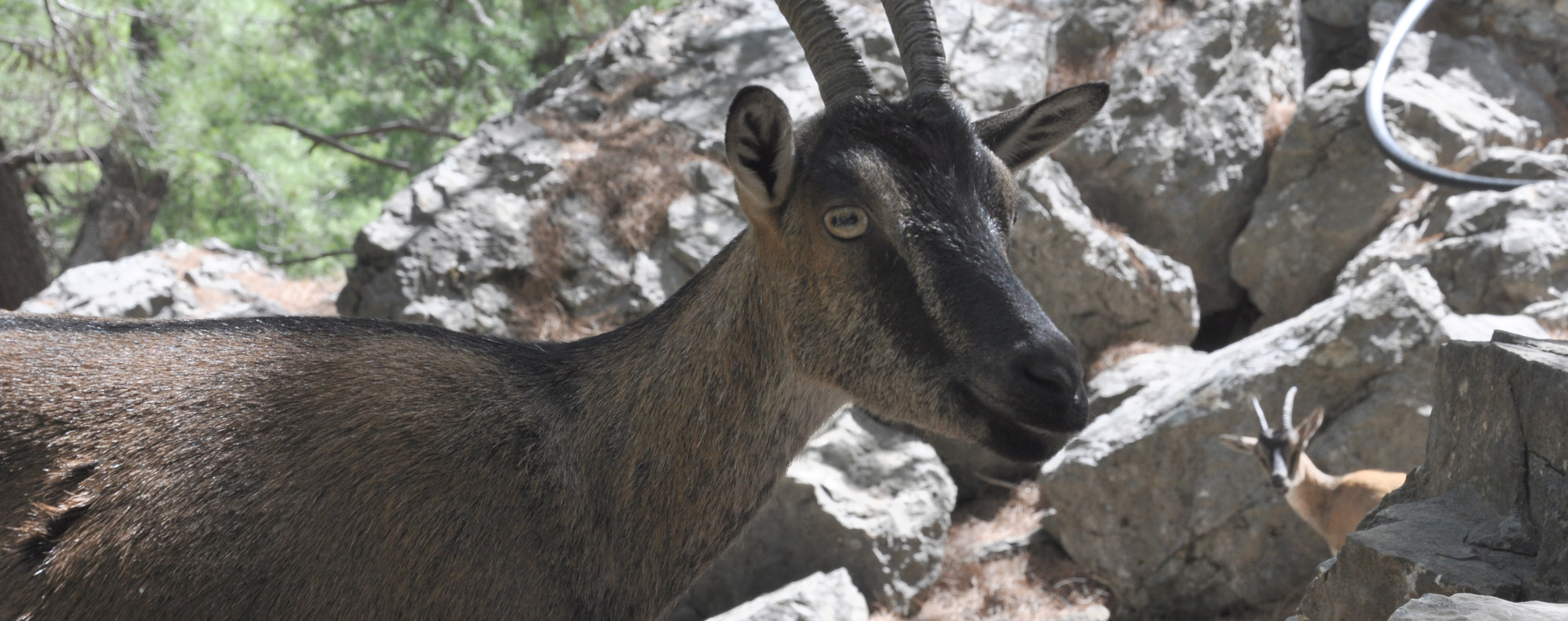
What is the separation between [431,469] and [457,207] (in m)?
6.08

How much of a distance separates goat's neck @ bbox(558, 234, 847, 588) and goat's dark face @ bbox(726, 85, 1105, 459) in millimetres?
133

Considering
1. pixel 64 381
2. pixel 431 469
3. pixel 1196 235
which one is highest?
pixel 64 381

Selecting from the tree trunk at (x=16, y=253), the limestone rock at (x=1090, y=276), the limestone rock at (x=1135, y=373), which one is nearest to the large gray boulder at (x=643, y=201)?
the limestone rock at (x=1090, y=276)

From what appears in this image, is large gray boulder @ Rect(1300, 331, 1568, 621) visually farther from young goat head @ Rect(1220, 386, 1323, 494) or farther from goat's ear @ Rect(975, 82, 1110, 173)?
young goat head @ Rect(1220, 386, 1323, 494)

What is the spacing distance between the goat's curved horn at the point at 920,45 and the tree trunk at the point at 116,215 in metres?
14.5

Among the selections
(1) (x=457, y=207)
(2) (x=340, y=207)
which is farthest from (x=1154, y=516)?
(2) (x=340, y=207)

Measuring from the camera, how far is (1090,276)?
9.68m

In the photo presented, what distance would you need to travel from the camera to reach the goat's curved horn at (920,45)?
355 cm

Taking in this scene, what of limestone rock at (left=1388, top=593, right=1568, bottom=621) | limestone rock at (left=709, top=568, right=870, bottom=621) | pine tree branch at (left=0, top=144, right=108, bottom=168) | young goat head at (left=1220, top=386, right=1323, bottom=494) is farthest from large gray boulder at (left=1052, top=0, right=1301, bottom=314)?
pine tree branch at (left=0, top=144, right=108, bottom=168)

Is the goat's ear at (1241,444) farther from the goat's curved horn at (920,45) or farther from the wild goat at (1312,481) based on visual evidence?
the goat's curved horn at (920,45)

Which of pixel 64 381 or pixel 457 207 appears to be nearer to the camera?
pixel 64 381

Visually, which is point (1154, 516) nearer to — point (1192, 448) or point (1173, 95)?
point (1192, 448)

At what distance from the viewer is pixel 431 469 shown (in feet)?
9.78

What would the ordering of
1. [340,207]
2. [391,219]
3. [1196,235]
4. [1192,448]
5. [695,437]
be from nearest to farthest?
[695,437], [1192,448], [391,219], [1196,235], [340,207]
